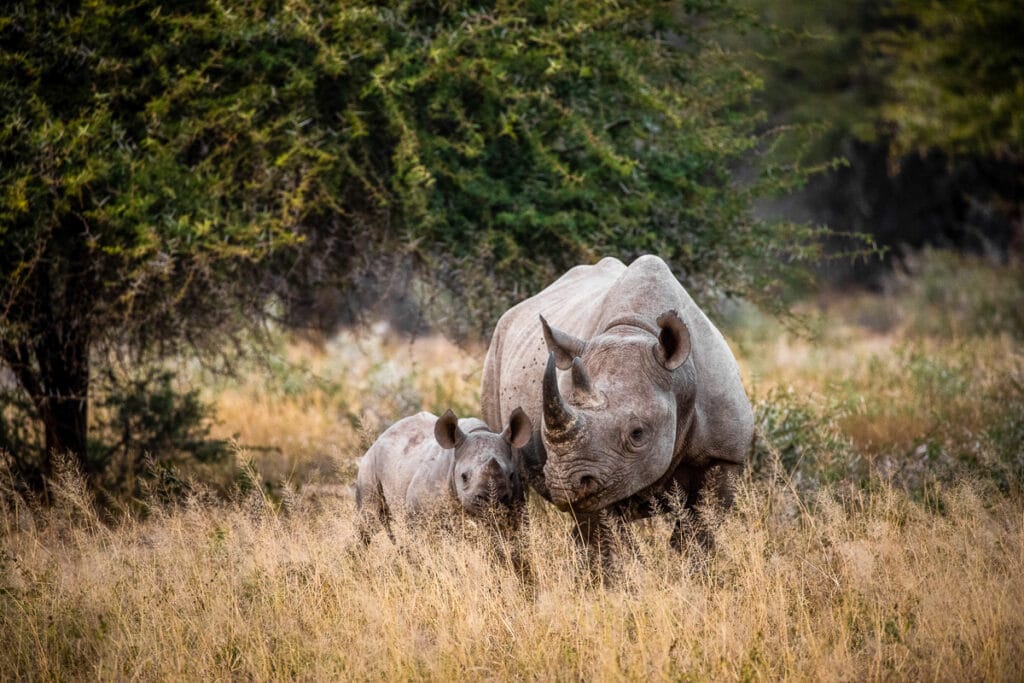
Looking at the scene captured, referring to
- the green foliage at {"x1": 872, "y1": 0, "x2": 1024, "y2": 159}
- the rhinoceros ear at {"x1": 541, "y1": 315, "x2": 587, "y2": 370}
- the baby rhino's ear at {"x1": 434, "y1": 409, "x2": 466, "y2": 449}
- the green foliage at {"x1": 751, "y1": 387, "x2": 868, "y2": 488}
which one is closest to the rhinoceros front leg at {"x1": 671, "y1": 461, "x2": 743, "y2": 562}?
the rhinoceros ear at {"x1": 541, "y1": 315, "x2": 587, "y2": 370}

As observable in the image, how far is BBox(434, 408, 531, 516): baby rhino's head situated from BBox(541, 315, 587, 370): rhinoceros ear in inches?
14.1

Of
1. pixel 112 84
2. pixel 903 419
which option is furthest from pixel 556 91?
pixel 903 419

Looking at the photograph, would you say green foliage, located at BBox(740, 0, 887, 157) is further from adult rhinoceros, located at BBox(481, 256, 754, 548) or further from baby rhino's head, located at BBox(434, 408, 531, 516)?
baby rhino's head, located at BBox(434, 408, 531, 516)

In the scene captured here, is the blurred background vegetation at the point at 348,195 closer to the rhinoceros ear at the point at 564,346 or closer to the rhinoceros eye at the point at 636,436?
the rhinoceros ear at the point at 564,346

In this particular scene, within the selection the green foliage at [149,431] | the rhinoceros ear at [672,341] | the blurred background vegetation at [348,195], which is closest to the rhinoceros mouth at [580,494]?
the rhinoceros ear at [672,341]

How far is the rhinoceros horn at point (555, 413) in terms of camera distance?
16.6 ft

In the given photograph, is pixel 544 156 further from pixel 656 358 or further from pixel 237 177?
pixel 656 358

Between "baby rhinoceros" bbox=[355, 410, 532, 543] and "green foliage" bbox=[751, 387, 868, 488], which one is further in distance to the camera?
"green foliage" bbox=[751, 387, 868, 488]

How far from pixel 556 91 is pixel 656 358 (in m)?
4.24

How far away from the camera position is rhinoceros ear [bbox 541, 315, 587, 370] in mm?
5609

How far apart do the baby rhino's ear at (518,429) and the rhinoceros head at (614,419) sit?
1.42ft

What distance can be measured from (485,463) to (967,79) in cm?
1626

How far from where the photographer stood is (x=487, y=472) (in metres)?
5.90

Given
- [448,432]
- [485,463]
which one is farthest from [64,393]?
→ [485,463]
